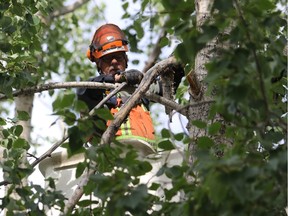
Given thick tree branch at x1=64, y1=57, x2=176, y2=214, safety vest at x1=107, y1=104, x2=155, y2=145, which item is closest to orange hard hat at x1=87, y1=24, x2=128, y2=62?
safety vest at x1=107, y1=104, x2=155, y2=145

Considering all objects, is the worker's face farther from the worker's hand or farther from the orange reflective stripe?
the worker's hand

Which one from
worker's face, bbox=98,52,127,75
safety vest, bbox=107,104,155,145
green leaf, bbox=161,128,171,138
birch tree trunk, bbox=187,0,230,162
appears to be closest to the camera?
green leaf, bbox=161,128,171,138

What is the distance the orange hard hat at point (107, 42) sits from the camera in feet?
20.5

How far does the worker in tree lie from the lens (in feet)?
17.1

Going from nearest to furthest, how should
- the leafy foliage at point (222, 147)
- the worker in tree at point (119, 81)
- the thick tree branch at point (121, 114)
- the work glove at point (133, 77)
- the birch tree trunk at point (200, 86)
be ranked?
the leafy foliage at point (222, 147), the thick tree branch at point (121, 114), the birch tree trunk at point (200, 86), the work glove at point (133, 77), the worker in tree at point (119, 81)

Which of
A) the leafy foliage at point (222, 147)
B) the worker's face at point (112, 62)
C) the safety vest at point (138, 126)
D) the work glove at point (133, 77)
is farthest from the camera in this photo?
the worker's face at point (112, 62)

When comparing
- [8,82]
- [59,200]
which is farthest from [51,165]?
[59,200]

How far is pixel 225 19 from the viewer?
10.8 feet

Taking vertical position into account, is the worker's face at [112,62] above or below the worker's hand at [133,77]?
above

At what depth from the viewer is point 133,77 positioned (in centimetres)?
477

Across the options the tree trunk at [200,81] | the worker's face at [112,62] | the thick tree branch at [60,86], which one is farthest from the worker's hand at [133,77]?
the worker's face at [112,62]

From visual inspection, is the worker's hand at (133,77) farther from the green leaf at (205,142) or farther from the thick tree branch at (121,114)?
the green leaf at (205,142)

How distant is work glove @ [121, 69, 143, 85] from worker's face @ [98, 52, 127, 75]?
1.42 meters

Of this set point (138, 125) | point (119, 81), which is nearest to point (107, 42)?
point (138, 125)
